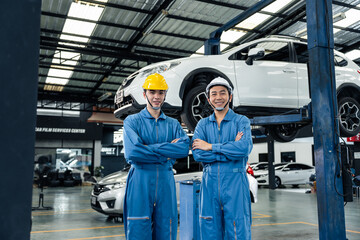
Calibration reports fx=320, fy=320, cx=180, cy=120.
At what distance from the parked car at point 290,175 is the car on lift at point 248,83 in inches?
408

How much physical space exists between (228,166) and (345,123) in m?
3.48

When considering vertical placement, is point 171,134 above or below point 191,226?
above

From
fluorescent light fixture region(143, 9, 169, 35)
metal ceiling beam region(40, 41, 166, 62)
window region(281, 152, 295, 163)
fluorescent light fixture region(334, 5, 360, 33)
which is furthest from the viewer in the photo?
window region(281, 152, 295, 163)

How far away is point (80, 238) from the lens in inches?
200

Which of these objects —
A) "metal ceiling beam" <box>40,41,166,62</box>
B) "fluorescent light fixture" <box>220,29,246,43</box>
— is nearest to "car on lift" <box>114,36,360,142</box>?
"fluorescent light fixture" <box>220,29,246,43</box>

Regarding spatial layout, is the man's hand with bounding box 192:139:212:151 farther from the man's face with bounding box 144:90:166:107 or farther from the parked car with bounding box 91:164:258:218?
the parked car with bounding box 91:164:258:218

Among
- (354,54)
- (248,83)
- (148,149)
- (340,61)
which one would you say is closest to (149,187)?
(148,149)

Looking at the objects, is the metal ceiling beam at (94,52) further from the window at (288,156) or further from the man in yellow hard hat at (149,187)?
the window at (288,156)

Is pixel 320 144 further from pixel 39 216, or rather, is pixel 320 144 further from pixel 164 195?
pixel 39 216

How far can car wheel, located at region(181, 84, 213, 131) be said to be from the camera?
14.8ft

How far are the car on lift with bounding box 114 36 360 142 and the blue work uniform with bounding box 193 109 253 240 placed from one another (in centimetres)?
180

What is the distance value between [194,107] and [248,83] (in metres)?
0.95

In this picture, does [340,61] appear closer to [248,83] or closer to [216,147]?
[248,83]

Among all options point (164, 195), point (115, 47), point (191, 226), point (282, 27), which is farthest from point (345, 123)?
point (115, 47)
